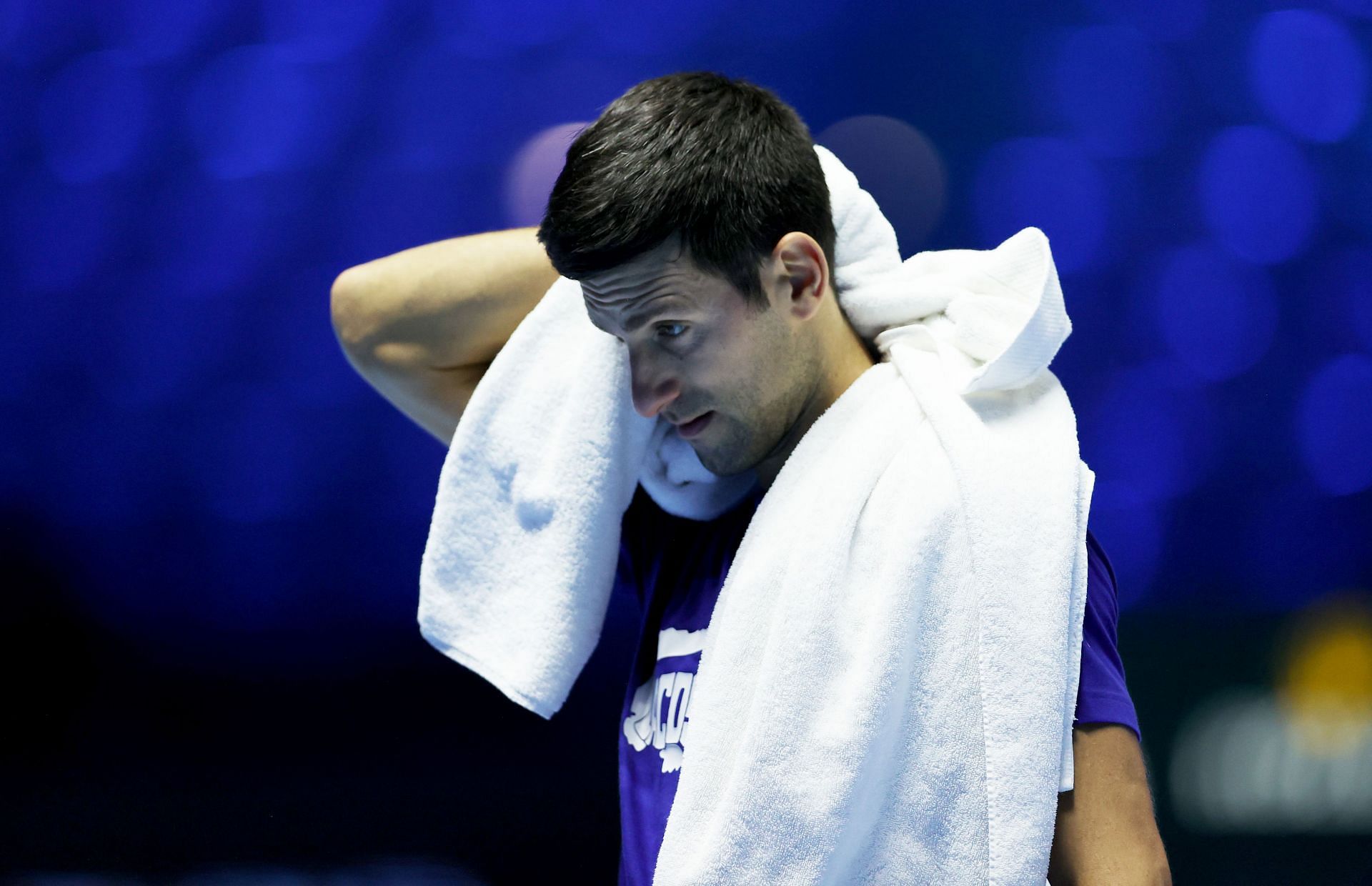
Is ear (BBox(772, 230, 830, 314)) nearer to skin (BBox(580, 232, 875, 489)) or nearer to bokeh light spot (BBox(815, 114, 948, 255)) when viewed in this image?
skin (BBox(580, 232, 875, 489))

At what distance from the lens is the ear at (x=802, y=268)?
84 cm

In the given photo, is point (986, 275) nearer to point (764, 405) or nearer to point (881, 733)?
point (764, 405)

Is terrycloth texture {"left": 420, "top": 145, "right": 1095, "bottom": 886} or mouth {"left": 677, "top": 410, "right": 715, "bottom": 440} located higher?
mouth {"left": 677, "top": 410, "right": 715, "bottom": 440}

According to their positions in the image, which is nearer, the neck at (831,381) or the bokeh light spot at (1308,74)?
the neck at (831,381)

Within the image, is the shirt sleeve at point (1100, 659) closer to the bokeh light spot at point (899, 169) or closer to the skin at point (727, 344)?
the skin at point (727, 344)

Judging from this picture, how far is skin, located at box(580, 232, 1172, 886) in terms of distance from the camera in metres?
0.75

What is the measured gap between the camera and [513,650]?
983mm

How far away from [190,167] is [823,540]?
0.99 metres

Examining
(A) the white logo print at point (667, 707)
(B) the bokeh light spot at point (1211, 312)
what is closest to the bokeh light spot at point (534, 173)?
(A) the white logo print at point (667, 707)

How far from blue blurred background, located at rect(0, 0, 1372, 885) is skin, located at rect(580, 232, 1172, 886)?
45cm

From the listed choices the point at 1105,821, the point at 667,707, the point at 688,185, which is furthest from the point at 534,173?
the point at 1105,821

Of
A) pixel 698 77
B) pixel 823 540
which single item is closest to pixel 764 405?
pixel 823 540

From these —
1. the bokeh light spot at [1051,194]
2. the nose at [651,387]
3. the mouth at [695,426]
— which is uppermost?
the bokeh light spot at [1051,194]

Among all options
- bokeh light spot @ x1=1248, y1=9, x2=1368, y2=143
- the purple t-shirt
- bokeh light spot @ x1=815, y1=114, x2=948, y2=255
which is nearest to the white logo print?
the purple t-shirt
